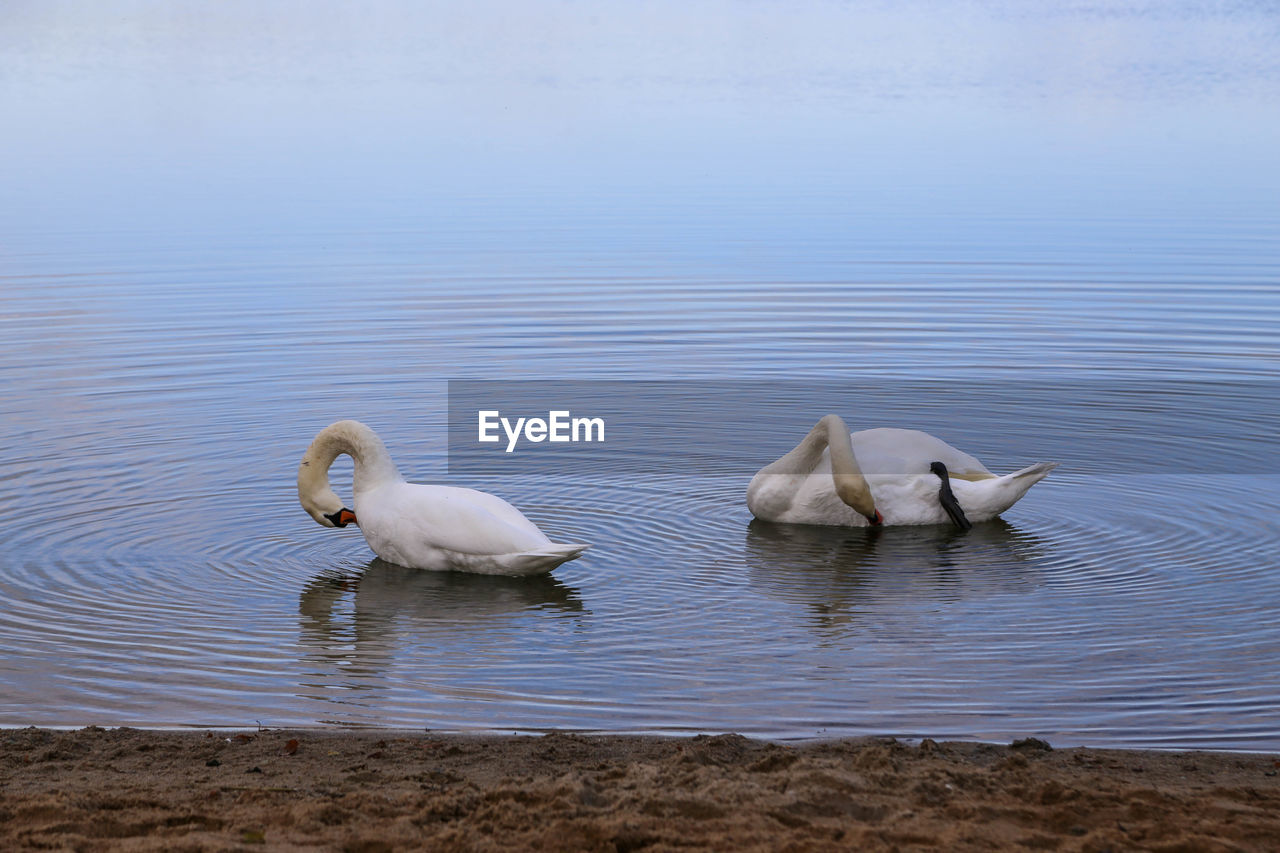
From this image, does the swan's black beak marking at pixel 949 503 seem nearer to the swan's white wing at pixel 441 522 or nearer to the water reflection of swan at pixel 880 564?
the water reflection of swan at pixel 880 564

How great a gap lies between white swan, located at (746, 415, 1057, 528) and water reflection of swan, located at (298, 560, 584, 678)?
2302 mm

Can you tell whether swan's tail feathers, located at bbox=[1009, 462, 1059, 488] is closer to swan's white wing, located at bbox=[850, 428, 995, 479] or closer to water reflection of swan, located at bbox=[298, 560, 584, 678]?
swan's white wing, located at bbox=[850, 428, 995, 479]

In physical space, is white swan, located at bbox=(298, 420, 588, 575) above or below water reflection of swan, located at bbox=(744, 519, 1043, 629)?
above

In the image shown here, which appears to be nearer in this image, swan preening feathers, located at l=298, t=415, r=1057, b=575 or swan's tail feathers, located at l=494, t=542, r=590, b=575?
swan's tail feathers, located at l=494, t=542, r=590, b=575

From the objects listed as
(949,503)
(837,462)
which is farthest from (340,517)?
(949,503)

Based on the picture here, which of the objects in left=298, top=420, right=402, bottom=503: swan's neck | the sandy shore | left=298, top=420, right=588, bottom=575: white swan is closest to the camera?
the sandy shore

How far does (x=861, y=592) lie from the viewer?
34.2ft

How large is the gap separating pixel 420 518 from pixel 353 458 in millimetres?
917

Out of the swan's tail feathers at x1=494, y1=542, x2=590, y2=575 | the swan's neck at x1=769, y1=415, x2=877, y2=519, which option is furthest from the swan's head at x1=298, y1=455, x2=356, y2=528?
the swan's neck at x1=769, y1=415, x2=877, y2=519

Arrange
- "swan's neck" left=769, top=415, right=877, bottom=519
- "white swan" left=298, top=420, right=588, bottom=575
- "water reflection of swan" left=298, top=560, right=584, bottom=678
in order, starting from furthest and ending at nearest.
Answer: "swan's neck" left=769, top=415, right=877, bottom=519 < "white swan" left=298, top=420, right=588, bottom=575 < "water reflection of swan" left=298, top=560, right=584, bottom=678

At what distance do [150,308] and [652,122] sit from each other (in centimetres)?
3660

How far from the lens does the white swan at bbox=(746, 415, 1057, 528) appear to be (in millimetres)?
11969

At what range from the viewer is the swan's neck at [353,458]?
442 inches

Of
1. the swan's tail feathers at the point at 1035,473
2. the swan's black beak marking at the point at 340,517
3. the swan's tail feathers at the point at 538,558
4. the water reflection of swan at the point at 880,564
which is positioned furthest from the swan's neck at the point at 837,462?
the swan's black beak marking at the point at 340,517
